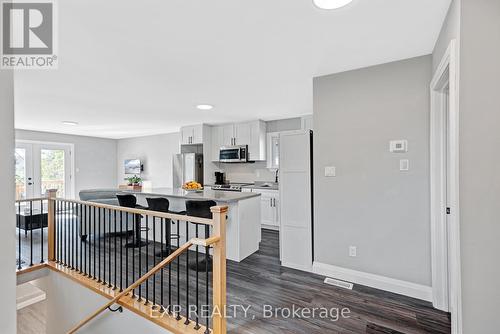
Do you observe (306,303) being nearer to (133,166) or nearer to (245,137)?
(245,137)

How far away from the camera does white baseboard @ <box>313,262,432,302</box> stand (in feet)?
7.77

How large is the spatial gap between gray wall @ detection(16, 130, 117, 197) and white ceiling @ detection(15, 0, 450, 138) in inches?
144

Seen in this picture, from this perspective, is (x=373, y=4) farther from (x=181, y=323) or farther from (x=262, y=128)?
(x=262, y=128)

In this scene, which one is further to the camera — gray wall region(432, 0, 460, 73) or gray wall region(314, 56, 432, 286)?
gray wall region(314, 56, 432, 286)

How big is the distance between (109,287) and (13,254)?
2355mm

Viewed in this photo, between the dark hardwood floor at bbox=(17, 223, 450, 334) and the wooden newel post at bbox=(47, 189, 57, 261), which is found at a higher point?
the wooden newel post at bbox=(47, 189, 57, 261)

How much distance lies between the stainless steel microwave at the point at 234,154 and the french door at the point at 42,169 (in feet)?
17.0

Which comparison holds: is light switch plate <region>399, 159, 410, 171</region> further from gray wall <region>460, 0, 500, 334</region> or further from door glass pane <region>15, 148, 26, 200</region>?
door glass pane <region>15, 148, 26, 200</region>

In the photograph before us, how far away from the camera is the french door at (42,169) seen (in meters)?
6.33

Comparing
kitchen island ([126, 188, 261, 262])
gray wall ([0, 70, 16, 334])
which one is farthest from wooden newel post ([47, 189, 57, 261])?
gray wall ([0, 70, 16, 334])

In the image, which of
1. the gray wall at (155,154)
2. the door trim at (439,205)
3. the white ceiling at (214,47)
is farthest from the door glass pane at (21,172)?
the door trim at (439,205)

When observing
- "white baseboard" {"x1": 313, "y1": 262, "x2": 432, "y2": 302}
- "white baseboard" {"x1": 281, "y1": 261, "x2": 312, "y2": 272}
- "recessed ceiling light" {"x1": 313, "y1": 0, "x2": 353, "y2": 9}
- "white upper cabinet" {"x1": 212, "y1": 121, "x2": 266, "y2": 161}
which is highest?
"recessed ceiling light" {"x1": 313, "y1": 0, "x2": 353, "y2": 9}

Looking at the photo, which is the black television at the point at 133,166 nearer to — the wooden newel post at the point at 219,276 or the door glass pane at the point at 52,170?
the door glass pane at the point at 52,170

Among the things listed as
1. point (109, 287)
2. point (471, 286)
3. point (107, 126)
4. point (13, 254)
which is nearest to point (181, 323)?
point (109, 287)
